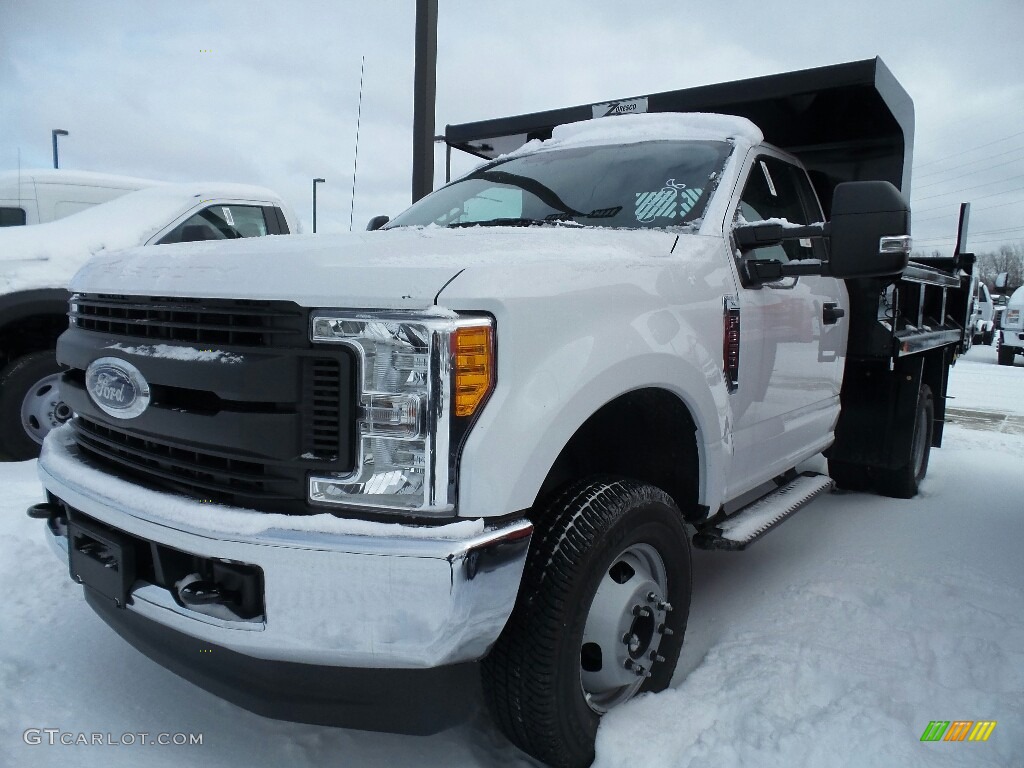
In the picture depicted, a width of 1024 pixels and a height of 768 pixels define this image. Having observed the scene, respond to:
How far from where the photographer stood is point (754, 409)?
113 inches

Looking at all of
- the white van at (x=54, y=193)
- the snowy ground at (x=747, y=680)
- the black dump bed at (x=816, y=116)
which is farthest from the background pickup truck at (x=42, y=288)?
the black dump bed at (x=816, y=116)

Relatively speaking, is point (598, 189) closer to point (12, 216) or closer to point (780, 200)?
point (780, 200)

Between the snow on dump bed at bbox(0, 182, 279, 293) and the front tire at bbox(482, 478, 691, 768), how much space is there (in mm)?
4207

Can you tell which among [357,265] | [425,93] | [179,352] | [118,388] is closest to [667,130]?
[357,265]

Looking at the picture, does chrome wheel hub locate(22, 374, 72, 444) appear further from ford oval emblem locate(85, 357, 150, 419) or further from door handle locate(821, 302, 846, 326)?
door handle locate(821, 302, 846, 326)

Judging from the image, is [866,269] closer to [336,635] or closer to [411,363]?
[411,363]

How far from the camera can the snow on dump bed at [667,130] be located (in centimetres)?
317

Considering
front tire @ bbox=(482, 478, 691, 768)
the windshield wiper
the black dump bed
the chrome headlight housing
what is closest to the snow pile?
the chrome headlight housing

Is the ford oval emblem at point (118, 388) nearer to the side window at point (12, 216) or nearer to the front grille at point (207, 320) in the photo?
the front grille at point (207, 320)

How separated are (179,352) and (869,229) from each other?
2.02 m

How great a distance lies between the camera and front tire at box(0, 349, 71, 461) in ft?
15.3

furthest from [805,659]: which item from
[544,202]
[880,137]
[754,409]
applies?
[880,137]

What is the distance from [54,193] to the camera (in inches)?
248

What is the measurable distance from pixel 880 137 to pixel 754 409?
98.1 inches
